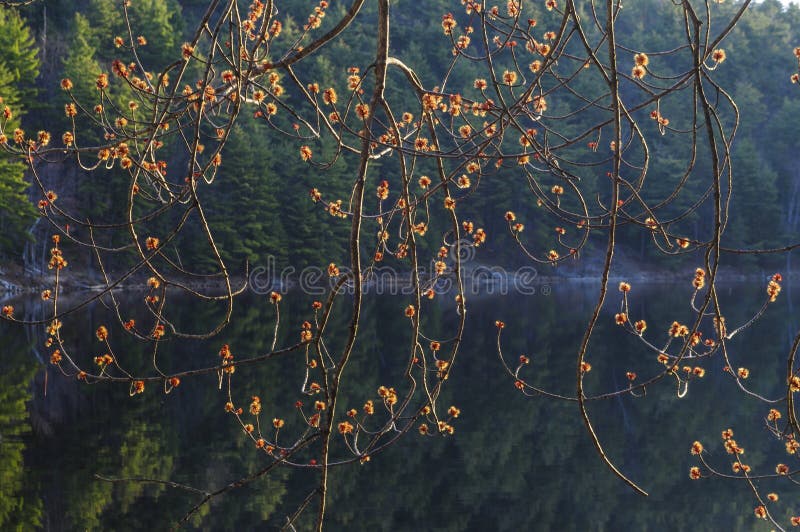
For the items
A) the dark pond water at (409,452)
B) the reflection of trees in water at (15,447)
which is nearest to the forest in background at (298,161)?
the reflection of trees in water at (15,447)

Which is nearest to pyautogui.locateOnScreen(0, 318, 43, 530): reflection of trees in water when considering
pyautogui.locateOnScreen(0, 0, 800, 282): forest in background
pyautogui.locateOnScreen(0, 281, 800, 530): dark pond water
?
pyautogui.locateOnScreen(0, 281, 800, 530): dark pond water

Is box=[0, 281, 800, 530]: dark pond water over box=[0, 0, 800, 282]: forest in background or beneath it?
beneath

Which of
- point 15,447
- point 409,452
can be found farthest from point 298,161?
point 15,447

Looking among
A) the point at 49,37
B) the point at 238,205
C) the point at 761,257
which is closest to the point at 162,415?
the point at 238,205

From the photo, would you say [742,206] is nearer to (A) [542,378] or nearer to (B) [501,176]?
(B) [501,176]

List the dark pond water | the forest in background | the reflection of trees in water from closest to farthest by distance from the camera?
the reflection of trees in water → the dark pond water → the forest in background

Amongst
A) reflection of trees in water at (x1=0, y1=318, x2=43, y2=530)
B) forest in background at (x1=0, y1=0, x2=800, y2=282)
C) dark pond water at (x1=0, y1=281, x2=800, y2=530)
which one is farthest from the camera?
forest in background at (x1=0, y1=0, x2=800, y2=282)

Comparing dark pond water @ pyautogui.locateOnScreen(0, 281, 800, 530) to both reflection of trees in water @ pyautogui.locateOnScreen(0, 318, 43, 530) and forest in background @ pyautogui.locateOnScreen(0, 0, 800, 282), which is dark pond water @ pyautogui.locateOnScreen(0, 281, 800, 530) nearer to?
reflection of trees in water @ pyautogui.locateOnScreen(0, 318, 43, 530)

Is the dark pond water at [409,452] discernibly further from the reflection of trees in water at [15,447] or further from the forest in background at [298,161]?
the forest in background at [298,161]
